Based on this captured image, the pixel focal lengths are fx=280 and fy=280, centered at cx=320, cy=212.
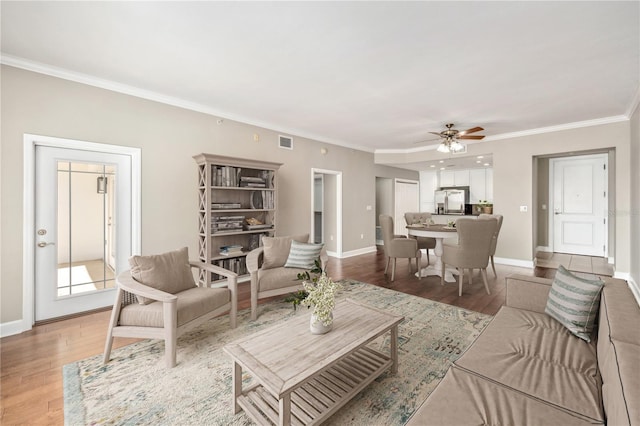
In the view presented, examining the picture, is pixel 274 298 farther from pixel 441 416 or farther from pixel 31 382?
pixel 441 416

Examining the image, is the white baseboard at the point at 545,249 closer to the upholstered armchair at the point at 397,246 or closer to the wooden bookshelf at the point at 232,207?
the upholstered armchair at the point at 397,246

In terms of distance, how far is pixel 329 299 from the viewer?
1.83 metres

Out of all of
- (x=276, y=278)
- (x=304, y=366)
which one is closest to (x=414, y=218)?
(x=276, y=278)

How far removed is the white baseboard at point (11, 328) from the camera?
2.67m

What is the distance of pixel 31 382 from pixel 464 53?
4.36 m

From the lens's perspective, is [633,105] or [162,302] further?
[633,105]

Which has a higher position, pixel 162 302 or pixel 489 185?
pixel 489 185

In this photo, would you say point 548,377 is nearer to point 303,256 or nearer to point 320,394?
point 320,394

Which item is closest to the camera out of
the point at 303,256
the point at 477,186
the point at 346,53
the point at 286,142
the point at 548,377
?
the point at 548,377

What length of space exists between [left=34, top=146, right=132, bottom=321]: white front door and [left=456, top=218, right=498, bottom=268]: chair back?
14.1 feet

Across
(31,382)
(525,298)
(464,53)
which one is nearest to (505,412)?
(525,298)

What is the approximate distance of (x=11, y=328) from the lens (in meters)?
2.71

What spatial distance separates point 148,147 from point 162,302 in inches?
86.5

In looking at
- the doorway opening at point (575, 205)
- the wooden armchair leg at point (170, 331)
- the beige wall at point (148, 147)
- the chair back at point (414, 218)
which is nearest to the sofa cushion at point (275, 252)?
the beige wall at point (148, 147)
